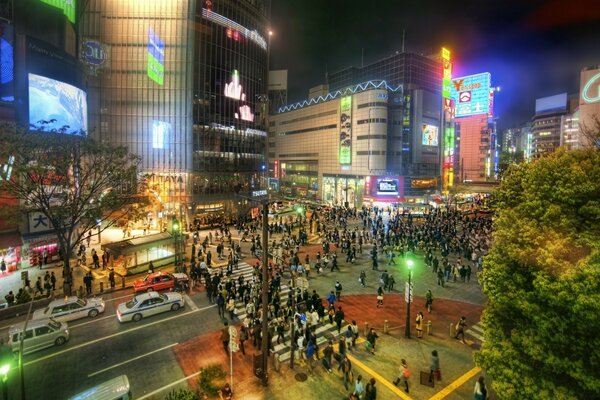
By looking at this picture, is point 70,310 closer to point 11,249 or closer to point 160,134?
point 11,249

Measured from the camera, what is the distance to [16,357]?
45.5 feet

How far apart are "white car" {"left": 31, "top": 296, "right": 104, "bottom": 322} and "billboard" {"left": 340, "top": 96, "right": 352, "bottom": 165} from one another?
62.0 m

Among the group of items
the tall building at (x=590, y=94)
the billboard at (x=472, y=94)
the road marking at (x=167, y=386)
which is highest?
the billboard at (x=472, y=94)

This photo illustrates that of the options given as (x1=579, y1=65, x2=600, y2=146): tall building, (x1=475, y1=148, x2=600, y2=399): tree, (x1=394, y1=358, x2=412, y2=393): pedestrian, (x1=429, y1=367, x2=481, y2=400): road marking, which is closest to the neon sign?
(x1=579, y1=65, x2=600, y2=146): tall building

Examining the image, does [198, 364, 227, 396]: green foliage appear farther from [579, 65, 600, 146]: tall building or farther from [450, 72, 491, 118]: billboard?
[450, 72, 491, 118]: billboard

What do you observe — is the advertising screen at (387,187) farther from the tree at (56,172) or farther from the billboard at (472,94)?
the billboard at (472,94)

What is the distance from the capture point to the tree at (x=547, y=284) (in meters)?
7.59

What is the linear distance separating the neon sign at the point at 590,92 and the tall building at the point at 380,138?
25.6 meters

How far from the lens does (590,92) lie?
57250mm

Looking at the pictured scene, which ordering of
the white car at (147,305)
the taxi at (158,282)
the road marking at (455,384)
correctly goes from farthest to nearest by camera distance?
the taxi at (158,282), the white car at (147,305), the road marking at (455,384)

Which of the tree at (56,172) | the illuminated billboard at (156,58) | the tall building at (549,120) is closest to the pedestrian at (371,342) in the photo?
the tree at (56,172)

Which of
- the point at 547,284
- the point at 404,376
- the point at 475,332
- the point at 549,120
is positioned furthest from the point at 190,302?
the point at 549,120

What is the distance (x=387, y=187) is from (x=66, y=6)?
58414 millimetres

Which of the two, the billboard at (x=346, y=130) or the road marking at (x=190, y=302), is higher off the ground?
the billboard at (x=346, y=130)
